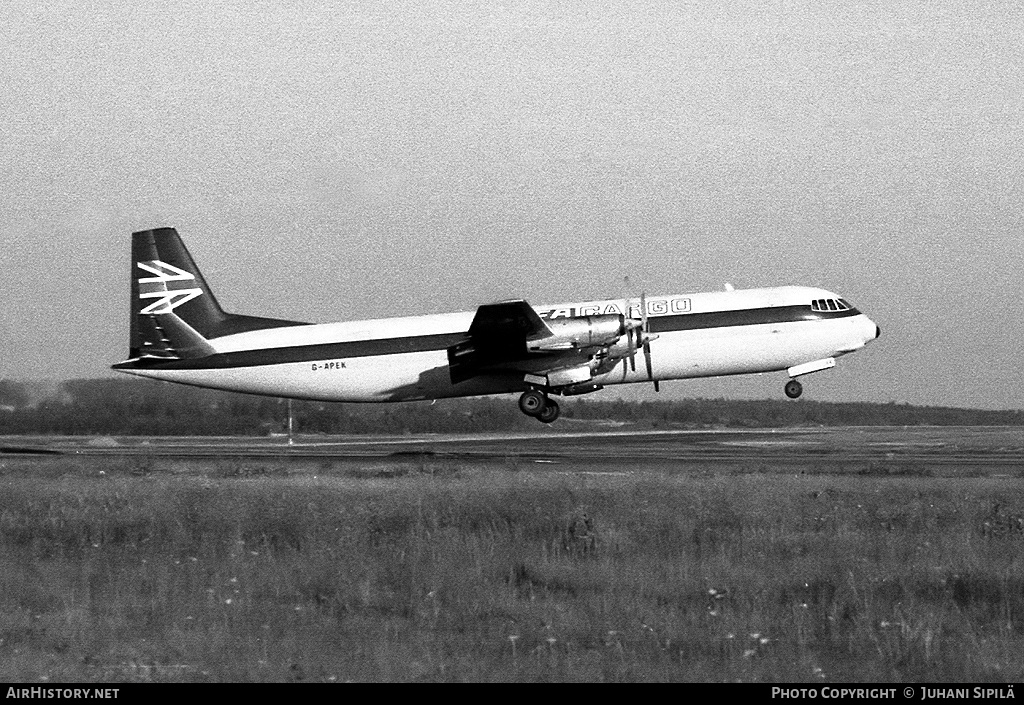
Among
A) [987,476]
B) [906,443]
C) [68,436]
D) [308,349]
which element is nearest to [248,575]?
[987,476]

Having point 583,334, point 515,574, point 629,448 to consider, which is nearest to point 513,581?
point 515,574

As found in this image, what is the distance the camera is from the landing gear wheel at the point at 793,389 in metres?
39.9

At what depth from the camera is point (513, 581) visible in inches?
586

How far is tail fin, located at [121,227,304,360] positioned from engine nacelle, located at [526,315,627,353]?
880 cm

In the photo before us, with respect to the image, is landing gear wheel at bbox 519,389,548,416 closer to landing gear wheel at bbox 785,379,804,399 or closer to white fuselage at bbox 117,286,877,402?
white fuselage at bbox 117,286,877,402

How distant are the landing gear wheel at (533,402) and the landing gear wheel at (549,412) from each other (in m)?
0.10

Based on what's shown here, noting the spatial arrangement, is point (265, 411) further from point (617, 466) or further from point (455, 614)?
point (455, 614)

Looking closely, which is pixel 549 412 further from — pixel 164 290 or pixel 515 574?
pixel 515 574

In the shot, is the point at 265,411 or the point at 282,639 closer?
the point at 282,639

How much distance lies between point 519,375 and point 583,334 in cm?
274

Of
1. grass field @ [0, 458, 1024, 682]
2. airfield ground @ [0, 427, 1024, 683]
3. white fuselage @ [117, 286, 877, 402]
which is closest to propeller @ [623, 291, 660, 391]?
white fuselage @ [117, 286, 877, 402]

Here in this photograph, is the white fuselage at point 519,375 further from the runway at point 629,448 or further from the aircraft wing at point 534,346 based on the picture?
the runway at point 629,448
